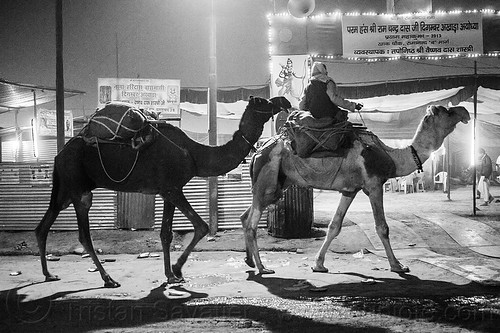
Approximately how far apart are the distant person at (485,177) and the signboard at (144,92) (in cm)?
1045

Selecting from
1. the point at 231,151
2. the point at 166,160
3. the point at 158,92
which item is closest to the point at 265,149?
the point at 231,151

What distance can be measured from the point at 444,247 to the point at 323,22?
646 centimetres

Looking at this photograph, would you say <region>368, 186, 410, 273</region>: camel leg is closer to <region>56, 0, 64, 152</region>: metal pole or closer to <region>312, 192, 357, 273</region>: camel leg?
<region>312, 192, 357, 273</region>: camel leg

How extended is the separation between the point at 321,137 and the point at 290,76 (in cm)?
498

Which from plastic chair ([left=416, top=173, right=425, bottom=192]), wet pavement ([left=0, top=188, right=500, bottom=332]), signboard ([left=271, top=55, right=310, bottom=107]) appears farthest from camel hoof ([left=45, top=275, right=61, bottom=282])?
plastic chair ([left=416, top=173, right=425, bottom=192])

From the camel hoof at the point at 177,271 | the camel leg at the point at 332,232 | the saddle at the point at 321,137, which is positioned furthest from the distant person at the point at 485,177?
the camel hoof at the point at 177,271

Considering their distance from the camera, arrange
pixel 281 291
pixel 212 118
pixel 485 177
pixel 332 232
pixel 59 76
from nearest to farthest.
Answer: pixel 281 291 < pixel 332 232 < pixel 59 76 < pixel 212 118 < pixel 485 177

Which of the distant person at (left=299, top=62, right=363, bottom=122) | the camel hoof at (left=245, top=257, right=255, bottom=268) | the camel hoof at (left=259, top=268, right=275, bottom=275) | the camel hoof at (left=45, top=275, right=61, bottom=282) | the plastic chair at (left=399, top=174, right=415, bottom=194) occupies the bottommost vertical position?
the camel hoof at (left=45, top=275, right=61, bottom=282)

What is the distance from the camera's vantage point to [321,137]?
25.3 ft

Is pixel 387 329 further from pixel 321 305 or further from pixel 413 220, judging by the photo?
pixel 413 220

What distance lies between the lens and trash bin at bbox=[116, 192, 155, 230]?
38.4ft

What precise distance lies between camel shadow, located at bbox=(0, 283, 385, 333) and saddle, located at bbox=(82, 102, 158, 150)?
2.18 m

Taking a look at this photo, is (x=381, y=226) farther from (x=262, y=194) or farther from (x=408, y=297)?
(x=262, y=194)

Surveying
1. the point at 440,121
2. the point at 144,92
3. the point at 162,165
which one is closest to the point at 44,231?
the point at 162,165
